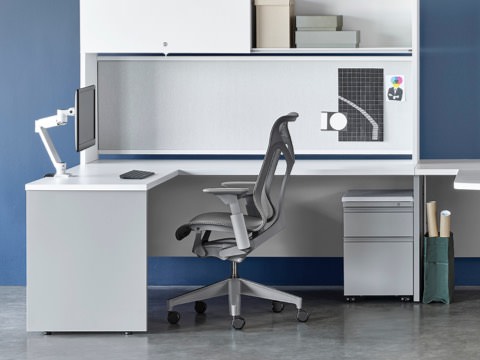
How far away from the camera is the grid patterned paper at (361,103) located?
5723 millimetres

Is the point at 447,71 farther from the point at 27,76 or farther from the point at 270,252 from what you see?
the point at 27,76

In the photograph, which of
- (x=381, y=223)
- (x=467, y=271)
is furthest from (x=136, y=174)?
(x=467, y=271)

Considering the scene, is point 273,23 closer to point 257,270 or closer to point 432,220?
point 432,220

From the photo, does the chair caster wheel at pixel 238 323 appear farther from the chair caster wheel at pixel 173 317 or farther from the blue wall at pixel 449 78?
the blue wall at pixel 449 78

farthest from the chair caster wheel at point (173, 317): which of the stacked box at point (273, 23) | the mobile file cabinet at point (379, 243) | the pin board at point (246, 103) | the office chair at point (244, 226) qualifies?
the stacked box at point (273, 23)

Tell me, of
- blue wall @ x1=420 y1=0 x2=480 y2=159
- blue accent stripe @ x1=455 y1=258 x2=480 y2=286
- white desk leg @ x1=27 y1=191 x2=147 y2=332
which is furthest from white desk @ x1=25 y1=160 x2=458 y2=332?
blue accent stripe @ x1=455 y1=258 x2=480 y2=286

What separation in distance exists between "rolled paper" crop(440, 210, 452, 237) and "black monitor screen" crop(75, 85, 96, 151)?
179 cm

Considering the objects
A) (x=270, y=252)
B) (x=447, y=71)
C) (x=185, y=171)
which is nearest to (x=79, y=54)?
(x=185, y=171)

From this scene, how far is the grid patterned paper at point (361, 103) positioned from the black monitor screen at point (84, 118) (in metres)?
1.37

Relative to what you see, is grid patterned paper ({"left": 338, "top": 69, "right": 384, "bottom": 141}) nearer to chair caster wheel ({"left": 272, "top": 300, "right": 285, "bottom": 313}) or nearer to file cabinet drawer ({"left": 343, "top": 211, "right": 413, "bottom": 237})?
file cabinet drawer ({"left": 343, "top": 211, "right": 413, "bottom": 237})

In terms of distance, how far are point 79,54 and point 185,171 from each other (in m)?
1.10

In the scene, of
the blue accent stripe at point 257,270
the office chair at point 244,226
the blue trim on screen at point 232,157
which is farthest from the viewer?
the blue accent stripe at point 257,270

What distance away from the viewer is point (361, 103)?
575 cm

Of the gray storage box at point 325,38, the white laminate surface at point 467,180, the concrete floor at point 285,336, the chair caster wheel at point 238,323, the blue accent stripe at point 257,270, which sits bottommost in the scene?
the concrete floor at point 285,336
